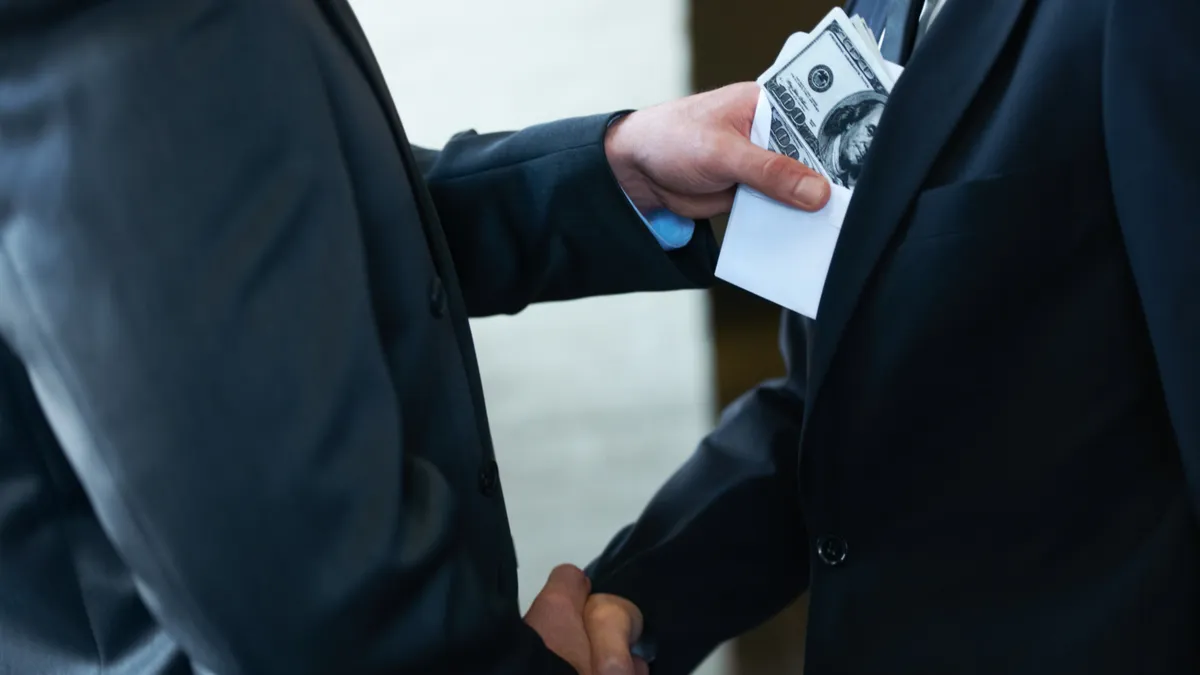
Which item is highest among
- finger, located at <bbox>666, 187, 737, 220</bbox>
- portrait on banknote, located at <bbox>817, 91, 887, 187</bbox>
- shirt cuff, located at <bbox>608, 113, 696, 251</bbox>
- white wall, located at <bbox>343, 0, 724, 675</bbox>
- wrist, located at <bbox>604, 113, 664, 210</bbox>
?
portrait on banknote, located at <bbox>817, 91, 887, 187</bbox>

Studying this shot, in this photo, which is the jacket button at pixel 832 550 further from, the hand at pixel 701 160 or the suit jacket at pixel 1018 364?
the hand at pixel 701 160

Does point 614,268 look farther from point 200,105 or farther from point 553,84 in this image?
point 553,84

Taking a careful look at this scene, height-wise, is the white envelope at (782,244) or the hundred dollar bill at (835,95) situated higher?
the hundred dollar bill at (835,95)

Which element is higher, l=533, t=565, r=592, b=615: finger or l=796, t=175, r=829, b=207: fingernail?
l=796, t=175, r=829, b=207: fingernail

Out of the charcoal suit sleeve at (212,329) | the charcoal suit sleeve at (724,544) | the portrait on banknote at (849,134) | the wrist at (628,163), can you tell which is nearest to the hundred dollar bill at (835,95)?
the portrait on banknote at (849,134)

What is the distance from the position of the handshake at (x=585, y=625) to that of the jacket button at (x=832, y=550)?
185mm

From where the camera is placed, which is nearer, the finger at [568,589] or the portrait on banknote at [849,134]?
the portrait on banknote at [849,134]

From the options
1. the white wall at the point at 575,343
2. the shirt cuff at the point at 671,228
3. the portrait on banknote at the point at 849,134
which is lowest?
the white wall at the point at 575,343

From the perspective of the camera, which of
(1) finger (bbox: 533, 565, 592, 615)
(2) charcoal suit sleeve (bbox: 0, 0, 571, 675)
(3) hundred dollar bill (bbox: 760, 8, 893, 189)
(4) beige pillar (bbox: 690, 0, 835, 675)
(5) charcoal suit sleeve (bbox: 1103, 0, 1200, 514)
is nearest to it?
(2) charcoal suit sleeve (bbox: 0, 0, 571, 675)

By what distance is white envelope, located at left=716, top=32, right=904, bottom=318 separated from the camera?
72cm

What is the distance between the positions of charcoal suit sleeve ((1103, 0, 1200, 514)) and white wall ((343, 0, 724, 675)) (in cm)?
112

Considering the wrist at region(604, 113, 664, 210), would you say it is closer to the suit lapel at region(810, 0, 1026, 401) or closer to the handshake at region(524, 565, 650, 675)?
the suit lapel at region(810, 0, 1026, 401)

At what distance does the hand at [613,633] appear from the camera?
78 cm

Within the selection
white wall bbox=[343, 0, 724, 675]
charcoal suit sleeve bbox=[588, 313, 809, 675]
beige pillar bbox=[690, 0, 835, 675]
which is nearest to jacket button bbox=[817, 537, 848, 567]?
charcoal suit sleeve bbox=[588, 313, 809, 675]
